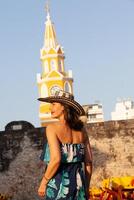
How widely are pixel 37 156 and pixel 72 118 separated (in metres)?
6.52

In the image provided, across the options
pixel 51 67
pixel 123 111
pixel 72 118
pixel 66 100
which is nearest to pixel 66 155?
pixel 72 118

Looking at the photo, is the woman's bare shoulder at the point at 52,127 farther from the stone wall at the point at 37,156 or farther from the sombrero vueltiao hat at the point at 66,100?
the stone wall at the point at 37,156

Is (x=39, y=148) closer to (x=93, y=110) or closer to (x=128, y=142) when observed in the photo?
(x=128, y=142)

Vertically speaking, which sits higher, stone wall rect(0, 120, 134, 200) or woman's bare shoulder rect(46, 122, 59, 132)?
stone wall rect(0, 120, 134, 200)

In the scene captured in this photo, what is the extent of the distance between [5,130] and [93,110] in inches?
2882

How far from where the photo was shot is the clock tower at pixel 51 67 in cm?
5347

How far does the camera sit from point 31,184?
408 inches

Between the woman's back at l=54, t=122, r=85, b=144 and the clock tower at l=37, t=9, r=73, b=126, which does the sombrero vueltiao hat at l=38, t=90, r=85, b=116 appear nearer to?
the woman's back at l=54, t=122, r=85, b=144

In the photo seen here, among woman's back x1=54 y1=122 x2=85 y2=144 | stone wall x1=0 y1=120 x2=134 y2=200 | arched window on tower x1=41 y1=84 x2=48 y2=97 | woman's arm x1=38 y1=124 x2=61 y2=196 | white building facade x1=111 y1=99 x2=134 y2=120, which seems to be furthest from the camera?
white building facade x1=111 y1=99 x2=134 y2=120

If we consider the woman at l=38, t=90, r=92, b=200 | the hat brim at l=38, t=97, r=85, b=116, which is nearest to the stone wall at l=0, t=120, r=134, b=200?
the woman at l=38, t=90, r=92, b=200

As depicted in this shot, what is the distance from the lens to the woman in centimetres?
392

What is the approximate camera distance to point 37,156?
10539 millimetres

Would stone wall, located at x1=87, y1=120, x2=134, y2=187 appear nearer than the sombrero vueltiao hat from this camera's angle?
No

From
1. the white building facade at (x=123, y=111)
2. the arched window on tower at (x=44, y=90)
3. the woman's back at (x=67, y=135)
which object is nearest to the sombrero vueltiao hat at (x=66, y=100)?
the woman's back at (x=67, y=135)
